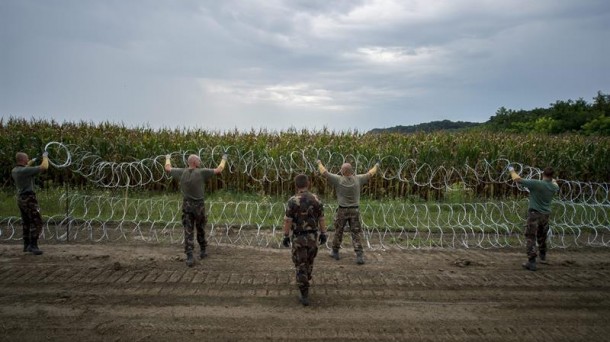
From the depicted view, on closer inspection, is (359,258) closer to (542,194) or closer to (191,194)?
(191,194)

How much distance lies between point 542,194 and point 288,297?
5.80m

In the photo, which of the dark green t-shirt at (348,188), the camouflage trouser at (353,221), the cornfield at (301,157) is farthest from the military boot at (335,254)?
the cornfield at (301,157)

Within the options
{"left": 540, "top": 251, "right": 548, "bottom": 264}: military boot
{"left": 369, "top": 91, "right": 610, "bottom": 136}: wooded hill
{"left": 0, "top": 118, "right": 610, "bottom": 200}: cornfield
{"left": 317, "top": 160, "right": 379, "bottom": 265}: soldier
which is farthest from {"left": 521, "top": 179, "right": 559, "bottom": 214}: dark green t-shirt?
{"left": 369, "top": 91, "right": 610, "bottom": 136}: wooded hill

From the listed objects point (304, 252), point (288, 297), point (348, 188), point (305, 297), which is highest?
point (348, 188)

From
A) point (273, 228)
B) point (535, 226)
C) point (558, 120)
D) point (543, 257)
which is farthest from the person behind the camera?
point (558, 120)

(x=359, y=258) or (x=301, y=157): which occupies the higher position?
(x=301, y=157)

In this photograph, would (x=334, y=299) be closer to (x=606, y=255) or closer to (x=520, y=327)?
(x=520, y=327)

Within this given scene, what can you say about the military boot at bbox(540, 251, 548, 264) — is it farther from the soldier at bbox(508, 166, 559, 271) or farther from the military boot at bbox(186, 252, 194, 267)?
the military boot at bbox(186, 252, 194, 267)

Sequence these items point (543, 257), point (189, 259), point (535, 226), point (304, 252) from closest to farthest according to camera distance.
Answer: point (304, 252) → point (189, 259) → point (535, 226) → point (543, 257)

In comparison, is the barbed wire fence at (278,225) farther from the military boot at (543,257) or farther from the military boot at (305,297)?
the military boot at (305,297)

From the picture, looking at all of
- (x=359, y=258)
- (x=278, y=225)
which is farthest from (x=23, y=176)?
(x=359, y=258)

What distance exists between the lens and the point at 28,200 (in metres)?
10.1

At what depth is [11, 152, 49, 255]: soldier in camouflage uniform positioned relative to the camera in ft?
32.9

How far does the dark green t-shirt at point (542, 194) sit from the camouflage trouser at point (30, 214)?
1043cm
